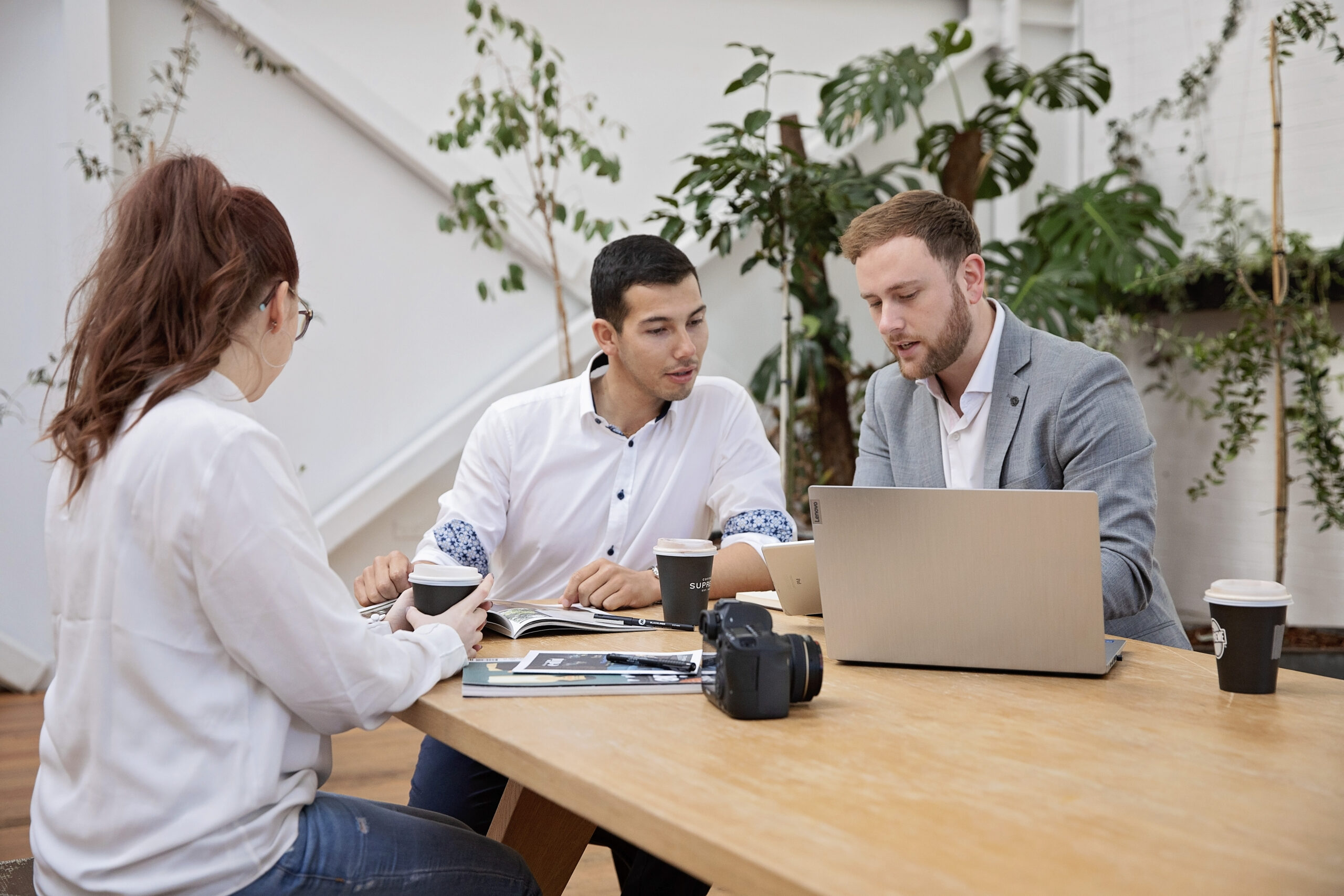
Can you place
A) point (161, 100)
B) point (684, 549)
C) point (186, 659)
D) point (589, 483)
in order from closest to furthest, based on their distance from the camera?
point (186, 659) → point (684, 549) → point (589, 483) → point (161, 100)

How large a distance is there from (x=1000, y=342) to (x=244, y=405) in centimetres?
128

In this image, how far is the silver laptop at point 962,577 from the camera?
1.24 m

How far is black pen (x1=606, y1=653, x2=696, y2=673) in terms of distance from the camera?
133 cm

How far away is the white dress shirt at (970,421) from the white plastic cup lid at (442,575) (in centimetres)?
88

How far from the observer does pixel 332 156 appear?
4312 mm

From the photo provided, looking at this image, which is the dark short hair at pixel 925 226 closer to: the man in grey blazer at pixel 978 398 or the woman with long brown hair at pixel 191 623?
the man in grey blazer at pixel 978 398

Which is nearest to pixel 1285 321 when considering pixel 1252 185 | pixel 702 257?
pixel 1252 185

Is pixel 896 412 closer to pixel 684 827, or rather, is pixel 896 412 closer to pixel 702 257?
pixel 684 827

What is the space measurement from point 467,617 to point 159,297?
53cm

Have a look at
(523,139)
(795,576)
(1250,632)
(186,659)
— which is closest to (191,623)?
(186,659)

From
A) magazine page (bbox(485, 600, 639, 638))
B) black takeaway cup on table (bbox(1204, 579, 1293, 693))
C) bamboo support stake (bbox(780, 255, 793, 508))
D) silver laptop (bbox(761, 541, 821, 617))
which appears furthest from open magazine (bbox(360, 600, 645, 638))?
bamboo support stake (bbox(780, 255, 793, 508))

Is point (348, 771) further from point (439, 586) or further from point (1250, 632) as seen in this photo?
point (1250, 632)

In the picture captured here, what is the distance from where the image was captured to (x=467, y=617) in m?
1.42

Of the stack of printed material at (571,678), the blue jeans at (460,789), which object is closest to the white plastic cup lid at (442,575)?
the stack of printed material at (571,678)
